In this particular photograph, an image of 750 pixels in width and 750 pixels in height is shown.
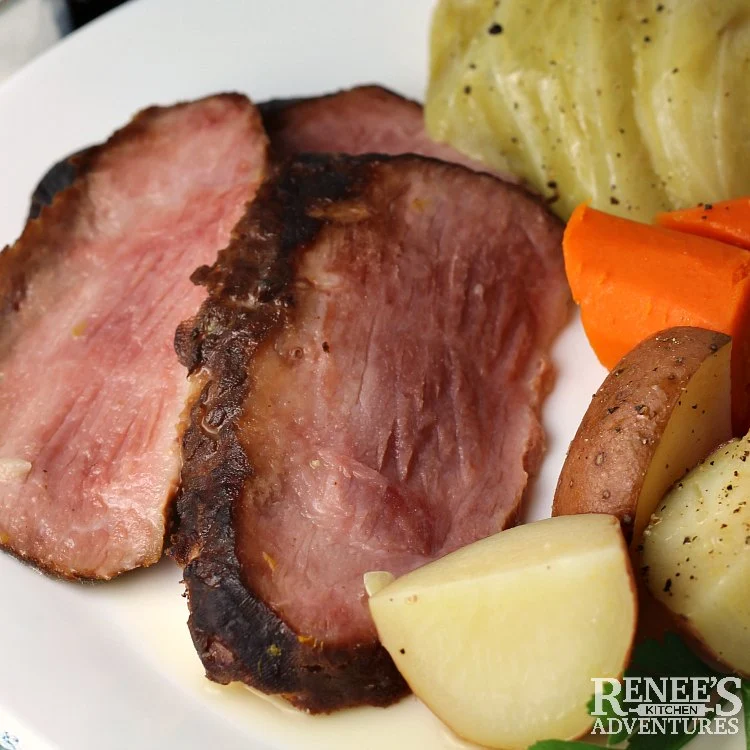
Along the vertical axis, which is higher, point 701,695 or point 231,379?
point 231,379

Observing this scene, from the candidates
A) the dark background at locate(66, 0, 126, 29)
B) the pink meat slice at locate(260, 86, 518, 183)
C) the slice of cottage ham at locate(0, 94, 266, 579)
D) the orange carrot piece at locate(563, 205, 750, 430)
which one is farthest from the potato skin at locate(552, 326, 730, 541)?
the dark background at locate(66, 0, 126, 29)

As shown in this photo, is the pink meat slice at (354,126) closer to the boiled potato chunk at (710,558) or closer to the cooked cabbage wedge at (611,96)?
the cooked cabbage wedge at (611,96)

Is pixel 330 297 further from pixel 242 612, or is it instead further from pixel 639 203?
pixel 639 203

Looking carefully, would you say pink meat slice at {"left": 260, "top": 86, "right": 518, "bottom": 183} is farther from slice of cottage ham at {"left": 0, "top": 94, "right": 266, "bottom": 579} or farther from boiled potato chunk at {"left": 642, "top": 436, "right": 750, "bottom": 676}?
boiled potato chunk at {"left": 642, "top": 436, "right": 750, "bottom": 676}

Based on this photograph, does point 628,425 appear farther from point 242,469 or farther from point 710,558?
point 242,469

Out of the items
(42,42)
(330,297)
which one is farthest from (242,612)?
(42,42)

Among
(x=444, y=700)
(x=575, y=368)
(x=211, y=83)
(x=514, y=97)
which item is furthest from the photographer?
(x=211, y=83)

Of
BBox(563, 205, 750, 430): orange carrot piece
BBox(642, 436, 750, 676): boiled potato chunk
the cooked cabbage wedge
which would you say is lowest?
BBox(642, 436, 750, 676): boiled potato chunk

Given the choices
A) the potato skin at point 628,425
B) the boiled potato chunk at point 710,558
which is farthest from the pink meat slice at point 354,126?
the boiled potato chunk at point 710,558
